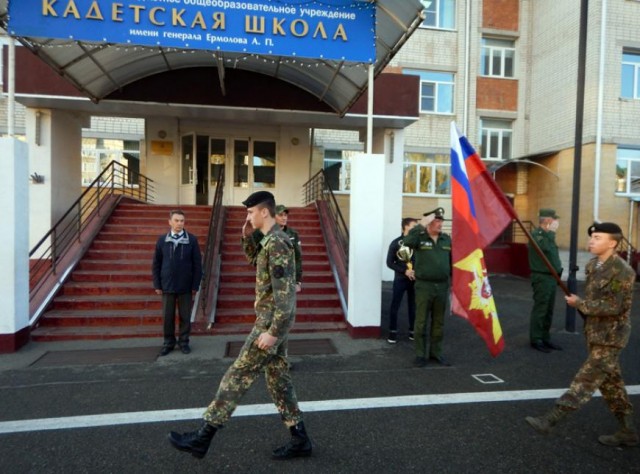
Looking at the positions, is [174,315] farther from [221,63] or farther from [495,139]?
[495,139]

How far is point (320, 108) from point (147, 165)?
5.92m

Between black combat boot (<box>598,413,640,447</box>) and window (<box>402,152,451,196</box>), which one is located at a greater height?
window (<box>402,152,451,196</box>)

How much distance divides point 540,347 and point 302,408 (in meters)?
3.85

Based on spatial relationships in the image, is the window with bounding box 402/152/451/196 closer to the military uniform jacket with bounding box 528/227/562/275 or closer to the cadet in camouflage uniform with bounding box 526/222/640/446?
the military uniform jacket with bounding box 528/227/562/275

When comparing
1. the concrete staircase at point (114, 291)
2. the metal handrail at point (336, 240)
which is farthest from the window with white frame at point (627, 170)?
the concrete staircase at point (114, 291)

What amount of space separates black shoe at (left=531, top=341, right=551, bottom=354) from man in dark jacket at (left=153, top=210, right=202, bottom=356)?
4.80 m

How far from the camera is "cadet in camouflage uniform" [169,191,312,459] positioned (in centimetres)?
292

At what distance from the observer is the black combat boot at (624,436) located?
130 inches

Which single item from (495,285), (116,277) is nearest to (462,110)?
(495,285)

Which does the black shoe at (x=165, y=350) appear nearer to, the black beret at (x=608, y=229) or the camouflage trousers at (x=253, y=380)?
the camouflage trousers at (x=253, y=380)

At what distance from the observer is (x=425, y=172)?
1827cm

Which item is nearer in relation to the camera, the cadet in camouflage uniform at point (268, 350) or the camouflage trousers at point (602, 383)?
the cadet in camouflage uniform at point (268, 350)

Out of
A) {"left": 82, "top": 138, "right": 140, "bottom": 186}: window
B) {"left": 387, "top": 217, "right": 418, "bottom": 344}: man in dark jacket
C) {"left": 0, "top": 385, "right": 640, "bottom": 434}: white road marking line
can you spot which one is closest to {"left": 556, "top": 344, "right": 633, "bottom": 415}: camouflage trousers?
{"left": 0, "top": 385, "right": 640, "bottom": 434}: white road marking line

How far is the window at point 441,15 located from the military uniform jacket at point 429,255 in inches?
632
